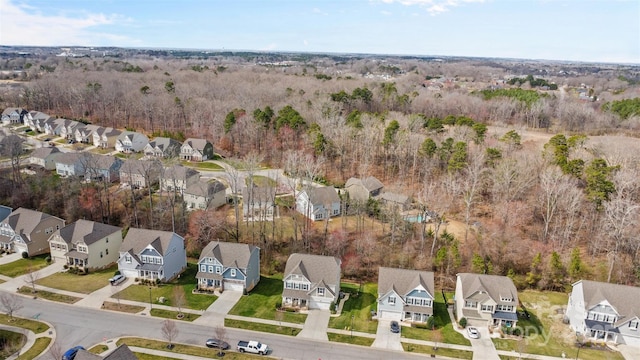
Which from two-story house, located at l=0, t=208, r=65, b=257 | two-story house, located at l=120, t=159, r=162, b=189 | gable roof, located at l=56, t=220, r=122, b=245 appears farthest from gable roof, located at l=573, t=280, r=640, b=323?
two-story house, located at l=0, t=208, r=65, b=257

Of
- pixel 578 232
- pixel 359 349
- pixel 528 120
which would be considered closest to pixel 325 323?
pixel 359 349

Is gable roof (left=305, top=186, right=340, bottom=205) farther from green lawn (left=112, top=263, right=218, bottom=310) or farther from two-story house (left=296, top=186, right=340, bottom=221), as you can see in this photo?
green lawn (left=112, top=263, right=218, bottom=310)

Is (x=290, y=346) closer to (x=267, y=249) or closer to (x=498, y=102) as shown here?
(x=267, y=249)

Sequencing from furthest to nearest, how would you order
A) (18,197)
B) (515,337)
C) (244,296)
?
(18,197), (244,296), (515,337)

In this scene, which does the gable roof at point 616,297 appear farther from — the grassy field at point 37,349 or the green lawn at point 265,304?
the grassy field at point 37,349

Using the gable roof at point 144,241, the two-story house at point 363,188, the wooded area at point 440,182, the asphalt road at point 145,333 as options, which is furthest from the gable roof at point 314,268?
the two-story house at point 363,188

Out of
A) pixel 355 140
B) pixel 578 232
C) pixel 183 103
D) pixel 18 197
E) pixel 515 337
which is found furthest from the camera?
pixel 183 103

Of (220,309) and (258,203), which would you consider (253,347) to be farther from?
(258,203)
